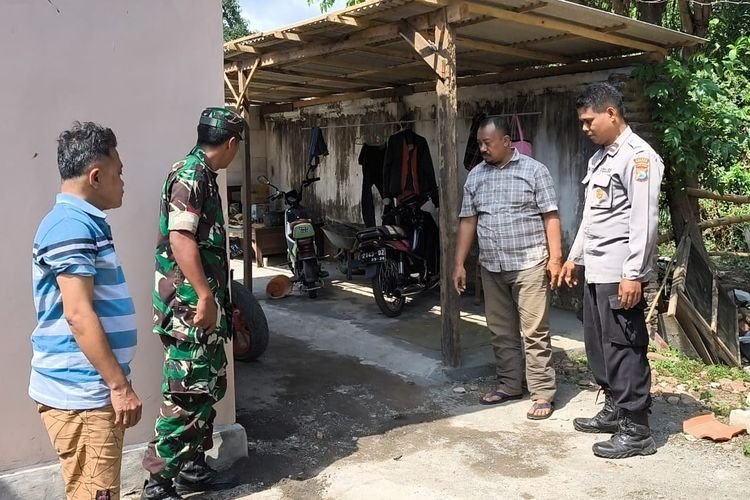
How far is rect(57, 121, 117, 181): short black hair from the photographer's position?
2172mm

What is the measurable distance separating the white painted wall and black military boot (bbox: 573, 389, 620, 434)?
8.06 feet

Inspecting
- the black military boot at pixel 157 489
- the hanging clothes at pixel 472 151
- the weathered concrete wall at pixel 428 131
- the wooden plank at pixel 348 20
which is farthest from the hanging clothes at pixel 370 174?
the black military boot at pixel 157 489

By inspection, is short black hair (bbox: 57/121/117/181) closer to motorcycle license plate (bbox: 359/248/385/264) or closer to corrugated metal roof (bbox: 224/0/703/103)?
corrugated metal roof (bbox: 224/0/703/103)

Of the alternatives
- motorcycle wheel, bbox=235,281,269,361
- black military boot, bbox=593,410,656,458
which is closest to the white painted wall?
motorcycle wheel, bbox=235,281,269,361

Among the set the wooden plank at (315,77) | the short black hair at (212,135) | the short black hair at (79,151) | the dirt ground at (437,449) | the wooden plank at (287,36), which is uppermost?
the wooden plank at (287,36)

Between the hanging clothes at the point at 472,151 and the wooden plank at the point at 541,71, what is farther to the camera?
the hanging clothes at the point at 472,151

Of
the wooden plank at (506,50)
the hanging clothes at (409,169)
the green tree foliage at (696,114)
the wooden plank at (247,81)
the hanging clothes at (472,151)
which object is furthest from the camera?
the hanging clothes at (409,169)

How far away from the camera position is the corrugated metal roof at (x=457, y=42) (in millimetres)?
4801

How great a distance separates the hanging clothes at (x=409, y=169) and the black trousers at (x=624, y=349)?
390 cm

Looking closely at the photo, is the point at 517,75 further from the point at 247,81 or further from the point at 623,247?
the point at 623,247

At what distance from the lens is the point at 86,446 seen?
7.22 feet

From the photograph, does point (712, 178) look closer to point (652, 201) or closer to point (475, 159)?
point (475, 159)

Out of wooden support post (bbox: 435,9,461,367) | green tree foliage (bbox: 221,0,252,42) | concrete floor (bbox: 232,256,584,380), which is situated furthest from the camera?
green tree foliage (bbox: 221,0,252,42)

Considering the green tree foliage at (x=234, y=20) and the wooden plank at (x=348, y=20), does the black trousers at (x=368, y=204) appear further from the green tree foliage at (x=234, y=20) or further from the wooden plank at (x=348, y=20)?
the green tree foliage at (x=234, y=20)
